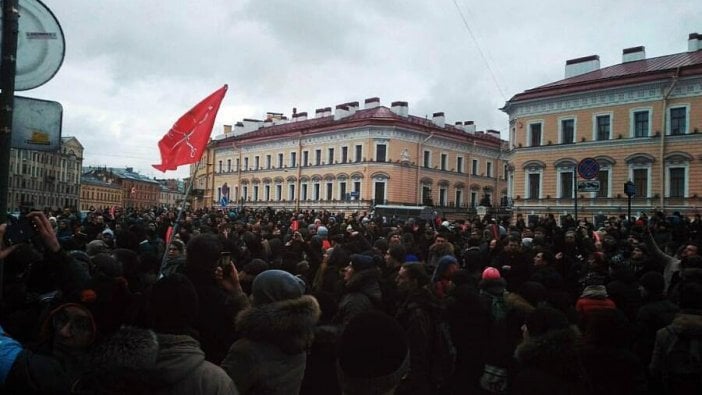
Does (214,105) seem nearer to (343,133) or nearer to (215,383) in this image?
(215,383)

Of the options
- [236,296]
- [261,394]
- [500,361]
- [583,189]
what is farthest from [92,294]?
[583,189]

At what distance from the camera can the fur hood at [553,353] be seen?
9.52ft

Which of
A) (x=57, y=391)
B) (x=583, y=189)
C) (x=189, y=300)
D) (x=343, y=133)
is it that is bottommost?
(x=57, y=391)

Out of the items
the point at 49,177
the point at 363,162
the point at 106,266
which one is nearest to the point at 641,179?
the point at 363,162

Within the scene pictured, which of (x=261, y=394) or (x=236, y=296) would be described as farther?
(x=236, y=296)

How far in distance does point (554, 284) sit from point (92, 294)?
462cm

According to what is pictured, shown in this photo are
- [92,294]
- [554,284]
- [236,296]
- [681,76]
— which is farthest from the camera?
[681,76]

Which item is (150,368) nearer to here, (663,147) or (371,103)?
(663,147)

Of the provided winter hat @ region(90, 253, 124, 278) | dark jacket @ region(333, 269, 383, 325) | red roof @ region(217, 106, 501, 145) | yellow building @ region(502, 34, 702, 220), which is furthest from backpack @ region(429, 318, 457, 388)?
red roof @ region(217, 106, 501, 145)

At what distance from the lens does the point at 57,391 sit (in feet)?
6.83

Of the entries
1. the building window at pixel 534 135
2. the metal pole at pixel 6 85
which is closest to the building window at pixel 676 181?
the building window at pixel 534 135

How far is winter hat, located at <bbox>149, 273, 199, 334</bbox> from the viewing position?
2303 mm

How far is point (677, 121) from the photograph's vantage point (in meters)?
29.7

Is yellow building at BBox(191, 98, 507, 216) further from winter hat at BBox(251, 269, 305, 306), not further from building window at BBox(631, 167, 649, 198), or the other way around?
winter hat at BBox(251, 269, 305, 306)
